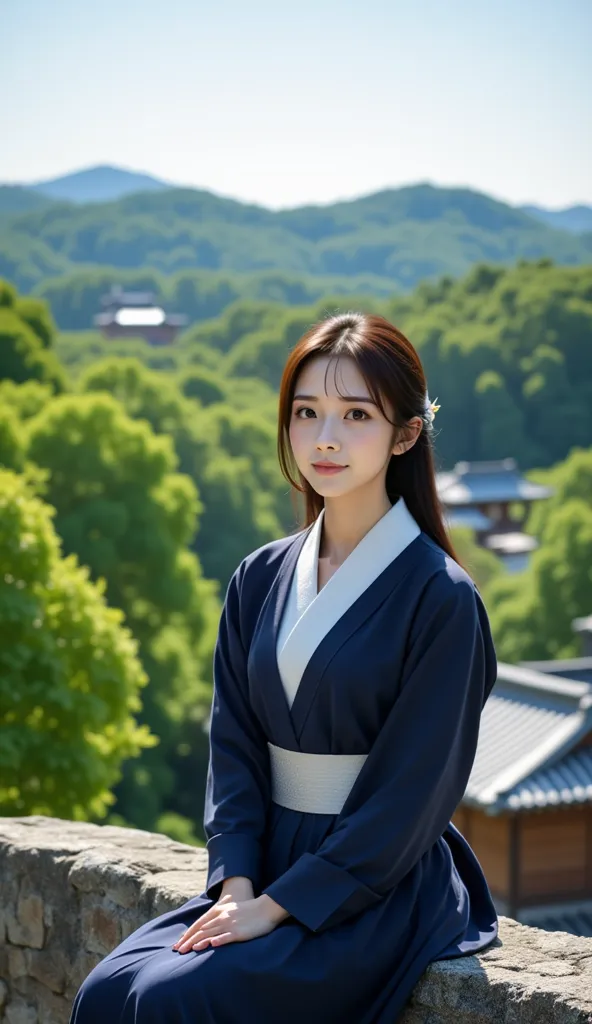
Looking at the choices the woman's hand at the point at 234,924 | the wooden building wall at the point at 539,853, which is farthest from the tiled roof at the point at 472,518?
the woman's hand at the point at 234,924

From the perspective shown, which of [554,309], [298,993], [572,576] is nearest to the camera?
[298,993]

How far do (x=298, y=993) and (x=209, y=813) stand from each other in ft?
1.56

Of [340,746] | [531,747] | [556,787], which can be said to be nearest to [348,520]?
[340,746]

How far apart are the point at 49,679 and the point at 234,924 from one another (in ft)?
29.0

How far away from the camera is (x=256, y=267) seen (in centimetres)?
12244

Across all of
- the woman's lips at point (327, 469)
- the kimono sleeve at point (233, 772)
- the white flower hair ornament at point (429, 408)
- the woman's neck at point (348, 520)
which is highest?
the white flower hair ornament at point (429, 408)

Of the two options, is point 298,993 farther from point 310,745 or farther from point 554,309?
point 554,309

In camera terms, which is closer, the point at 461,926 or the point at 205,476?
the point at 461,926

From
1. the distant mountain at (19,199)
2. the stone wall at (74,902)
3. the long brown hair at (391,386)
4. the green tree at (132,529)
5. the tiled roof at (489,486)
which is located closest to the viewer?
the long brown hair at (391,386)

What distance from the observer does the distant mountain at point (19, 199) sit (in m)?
132

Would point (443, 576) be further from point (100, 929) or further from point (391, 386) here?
point (100, 929)

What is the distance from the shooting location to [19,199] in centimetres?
13688

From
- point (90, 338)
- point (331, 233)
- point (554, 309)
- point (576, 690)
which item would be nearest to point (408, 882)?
point (576, 690)

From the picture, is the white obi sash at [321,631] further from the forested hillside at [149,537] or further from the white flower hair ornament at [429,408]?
the forested hillside at [149,537]
